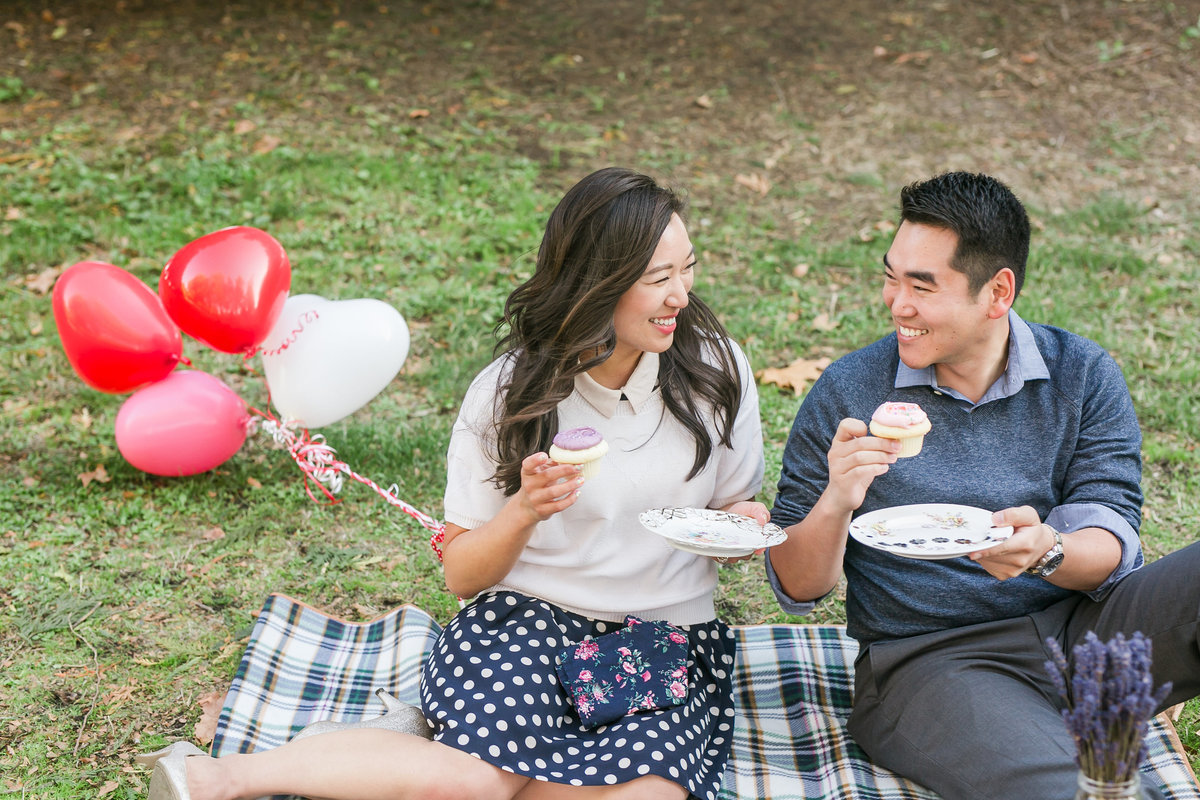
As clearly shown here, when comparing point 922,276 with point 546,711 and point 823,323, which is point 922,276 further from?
point 823,323

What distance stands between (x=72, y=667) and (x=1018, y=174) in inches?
278

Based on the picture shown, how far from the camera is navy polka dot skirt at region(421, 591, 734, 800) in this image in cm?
293

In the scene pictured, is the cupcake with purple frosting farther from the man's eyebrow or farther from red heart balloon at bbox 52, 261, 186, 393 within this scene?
red heart balloon at bbox 52, 261, 186, 393

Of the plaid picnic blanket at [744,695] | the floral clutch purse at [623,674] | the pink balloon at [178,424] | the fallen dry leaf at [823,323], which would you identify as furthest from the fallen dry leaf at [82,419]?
the fallen dry leaf at [823,323]

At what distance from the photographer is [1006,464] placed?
10.3 ft

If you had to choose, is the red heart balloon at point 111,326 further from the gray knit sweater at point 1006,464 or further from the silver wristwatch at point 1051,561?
the silver wristwatch at point 1051,561

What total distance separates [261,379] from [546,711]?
3.60 metres

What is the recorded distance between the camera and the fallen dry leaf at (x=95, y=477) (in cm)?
512

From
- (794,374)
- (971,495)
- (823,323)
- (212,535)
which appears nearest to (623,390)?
(971,495)

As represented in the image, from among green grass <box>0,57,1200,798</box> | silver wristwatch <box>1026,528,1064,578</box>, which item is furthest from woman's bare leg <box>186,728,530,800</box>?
silver wristwatch <box>1026,528,1064,578</box>

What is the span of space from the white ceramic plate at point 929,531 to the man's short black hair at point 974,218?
64 cm

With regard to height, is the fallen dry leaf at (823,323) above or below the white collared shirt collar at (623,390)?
below

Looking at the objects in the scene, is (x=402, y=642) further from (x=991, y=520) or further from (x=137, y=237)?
(x=137, y=237)

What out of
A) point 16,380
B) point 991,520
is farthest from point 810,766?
point 16,380
